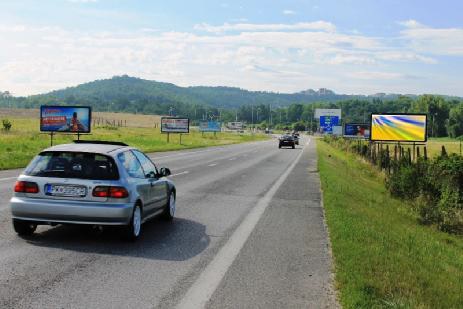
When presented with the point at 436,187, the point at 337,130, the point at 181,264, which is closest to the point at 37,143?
the point at 436,187

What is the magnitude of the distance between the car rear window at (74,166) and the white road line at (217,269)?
2002 millimetres

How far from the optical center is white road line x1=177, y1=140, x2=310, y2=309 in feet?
19.0

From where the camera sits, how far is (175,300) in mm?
5777

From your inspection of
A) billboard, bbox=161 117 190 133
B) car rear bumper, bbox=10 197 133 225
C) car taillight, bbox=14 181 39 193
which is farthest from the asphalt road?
billboard, bbox=161 117 190 133

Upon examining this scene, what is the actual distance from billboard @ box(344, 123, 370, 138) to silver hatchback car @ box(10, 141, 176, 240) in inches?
2900

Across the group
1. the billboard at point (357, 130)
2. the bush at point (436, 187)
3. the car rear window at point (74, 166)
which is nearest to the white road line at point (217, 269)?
the car rear window at point (74, 166)

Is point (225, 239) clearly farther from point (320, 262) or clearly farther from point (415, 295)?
point (415, 295)

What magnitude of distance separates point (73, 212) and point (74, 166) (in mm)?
734

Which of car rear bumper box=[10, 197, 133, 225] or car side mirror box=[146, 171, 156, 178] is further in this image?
car side mirror box=[146, 171, 156, 178]

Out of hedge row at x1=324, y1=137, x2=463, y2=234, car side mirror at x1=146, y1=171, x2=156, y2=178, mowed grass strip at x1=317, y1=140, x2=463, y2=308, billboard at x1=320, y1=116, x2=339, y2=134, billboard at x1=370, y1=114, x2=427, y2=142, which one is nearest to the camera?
mowed grass strip at x1=317, y1=140, x2=463, y2=308

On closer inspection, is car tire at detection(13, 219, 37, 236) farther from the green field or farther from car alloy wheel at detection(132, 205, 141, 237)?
the green field

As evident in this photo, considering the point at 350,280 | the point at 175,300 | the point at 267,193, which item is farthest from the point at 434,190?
the point at 175,300

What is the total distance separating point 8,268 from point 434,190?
2110cm

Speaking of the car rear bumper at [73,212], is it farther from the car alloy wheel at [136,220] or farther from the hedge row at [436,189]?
the hedge row at [436,189]
